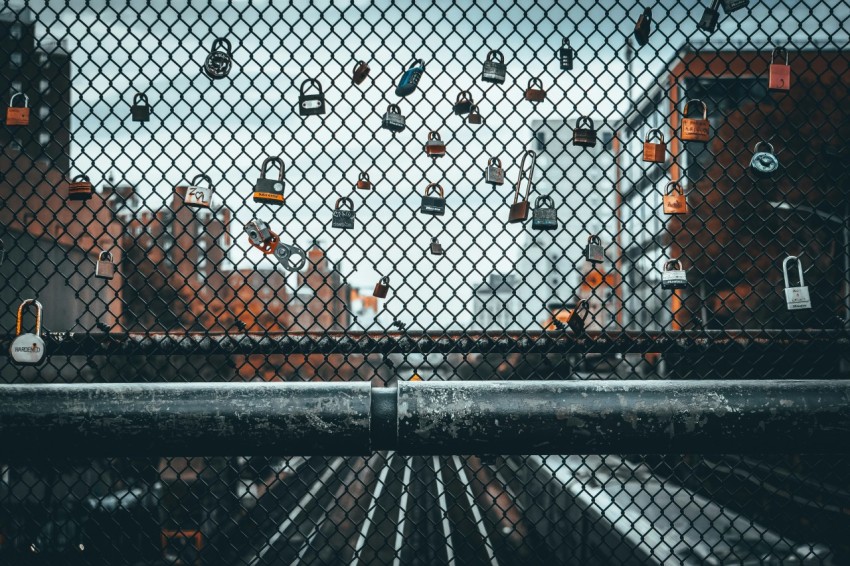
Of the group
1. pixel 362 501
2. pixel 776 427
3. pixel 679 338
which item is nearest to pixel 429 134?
pixel 679 338

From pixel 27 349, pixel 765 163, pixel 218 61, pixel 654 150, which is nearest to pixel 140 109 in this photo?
pixel 218 61

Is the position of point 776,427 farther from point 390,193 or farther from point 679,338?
point 390,193

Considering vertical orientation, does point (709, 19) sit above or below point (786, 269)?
above

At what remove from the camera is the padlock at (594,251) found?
92.3 inches

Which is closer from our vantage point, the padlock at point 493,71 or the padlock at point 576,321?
the padlock at point 576,321

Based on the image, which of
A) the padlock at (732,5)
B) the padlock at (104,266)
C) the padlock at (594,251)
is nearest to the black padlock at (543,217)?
the padlock at (594,251)

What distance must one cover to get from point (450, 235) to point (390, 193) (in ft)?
1.00

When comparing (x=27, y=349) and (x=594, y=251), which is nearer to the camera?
(x=27, y=349)

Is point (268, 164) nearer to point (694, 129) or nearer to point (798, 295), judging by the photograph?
point (694, 129)

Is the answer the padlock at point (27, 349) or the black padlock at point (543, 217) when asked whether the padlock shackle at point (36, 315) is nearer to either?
the padlock at point (27, 349)

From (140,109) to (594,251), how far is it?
6.30 ft

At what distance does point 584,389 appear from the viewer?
1.54 metres

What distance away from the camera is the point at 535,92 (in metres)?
2.38

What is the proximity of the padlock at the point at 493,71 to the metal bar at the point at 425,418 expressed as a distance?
1326 millimetres
